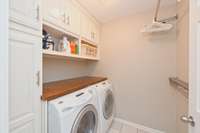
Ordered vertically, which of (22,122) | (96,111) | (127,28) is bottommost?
(96,111)

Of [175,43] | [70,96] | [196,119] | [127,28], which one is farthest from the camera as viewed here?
[127,28]

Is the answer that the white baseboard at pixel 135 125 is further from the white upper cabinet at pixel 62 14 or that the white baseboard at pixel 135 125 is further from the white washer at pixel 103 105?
the white upper cabinet at pixel 62 14

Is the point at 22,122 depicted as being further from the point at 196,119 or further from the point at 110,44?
the point at 110,44

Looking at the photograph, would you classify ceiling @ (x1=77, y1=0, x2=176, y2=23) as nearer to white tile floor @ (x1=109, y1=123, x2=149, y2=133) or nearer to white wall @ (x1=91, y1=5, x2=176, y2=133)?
white wall @ (x1=91, y1=5, x2=176, y2=133)

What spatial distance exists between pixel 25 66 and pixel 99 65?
200 cm

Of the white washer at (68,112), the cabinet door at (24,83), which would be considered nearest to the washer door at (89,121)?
the white washer at (68,112)

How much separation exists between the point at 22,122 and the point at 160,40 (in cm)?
229

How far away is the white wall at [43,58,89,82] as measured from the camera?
71.9 inches

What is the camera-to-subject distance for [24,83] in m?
0.90

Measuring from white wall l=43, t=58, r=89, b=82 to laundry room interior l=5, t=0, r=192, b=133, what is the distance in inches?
0.6

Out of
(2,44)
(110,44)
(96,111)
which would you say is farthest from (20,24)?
(110,44)

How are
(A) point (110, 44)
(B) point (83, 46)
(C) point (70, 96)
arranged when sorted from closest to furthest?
(C) point (70, 96), (B) point (83, 46), (A) point (110, 44)

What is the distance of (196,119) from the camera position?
31.2 inches

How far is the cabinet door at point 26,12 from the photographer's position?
83 centimetres
